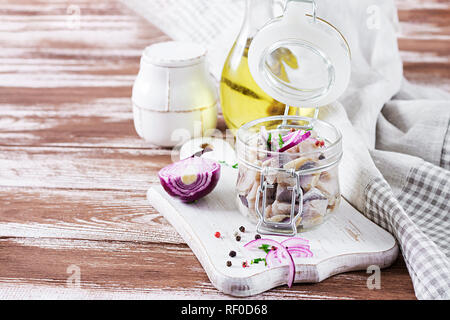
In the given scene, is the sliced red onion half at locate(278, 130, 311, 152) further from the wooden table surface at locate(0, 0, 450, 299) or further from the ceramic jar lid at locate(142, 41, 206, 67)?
the ceramic jar lid at locate(142, 41, 206, 67)

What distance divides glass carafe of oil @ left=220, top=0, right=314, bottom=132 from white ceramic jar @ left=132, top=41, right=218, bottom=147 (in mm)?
50

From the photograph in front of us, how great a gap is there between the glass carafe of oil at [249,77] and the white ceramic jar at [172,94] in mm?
50

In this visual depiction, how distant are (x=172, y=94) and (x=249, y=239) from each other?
1.28 feet

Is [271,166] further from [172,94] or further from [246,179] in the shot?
[172,94]

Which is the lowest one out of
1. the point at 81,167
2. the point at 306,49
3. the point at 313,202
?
the point at 81,167

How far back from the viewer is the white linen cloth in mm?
857

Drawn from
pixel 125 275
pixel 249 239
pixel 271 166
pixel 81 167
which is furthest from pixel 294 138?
pixel 81 167

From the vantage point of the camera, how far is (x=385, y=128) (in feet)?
3.90

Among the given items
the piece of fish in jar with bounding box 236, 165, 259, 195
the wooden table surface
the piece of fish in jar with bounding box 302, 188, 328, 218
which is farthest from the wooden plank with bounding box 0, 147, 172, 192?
the piece of fish in jar with bounding box 302, 188, 328, 218

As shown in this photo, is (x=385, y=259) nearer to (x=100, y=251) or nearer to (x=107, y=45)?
(x=100, y=251)

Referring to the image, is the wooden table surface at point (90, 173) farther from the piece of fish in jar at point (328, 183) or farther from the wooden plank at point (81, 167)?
the piece of fish in jar at point (328, 183)

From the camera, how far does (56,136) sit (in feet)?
4.15
